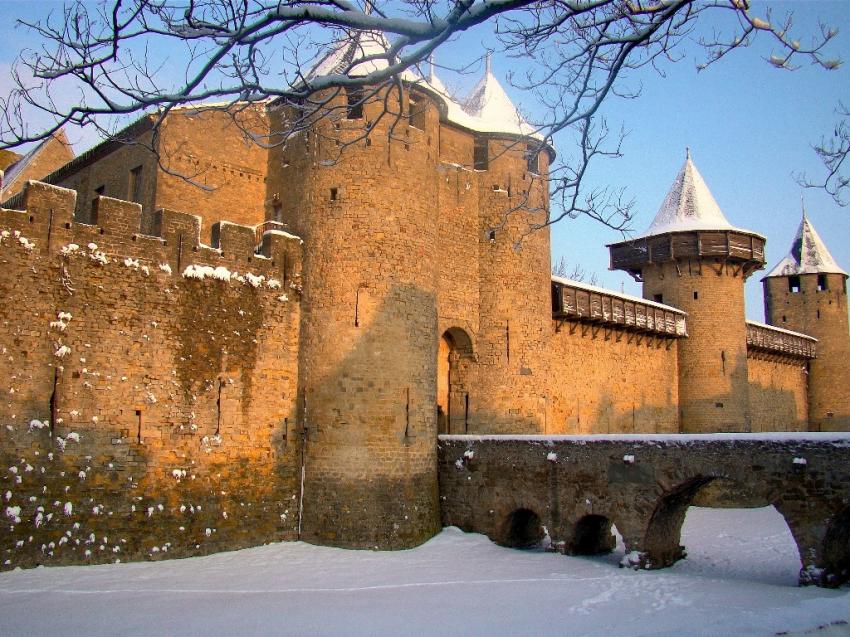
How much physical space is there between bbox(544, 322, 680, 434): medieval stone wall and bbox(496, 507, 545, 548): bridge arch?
402cm

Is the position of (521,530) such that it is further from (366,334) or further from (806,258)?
(806,258)

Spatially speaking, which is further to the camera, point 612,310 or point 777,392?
point 777,392

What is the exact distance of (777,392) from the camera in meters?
31.3

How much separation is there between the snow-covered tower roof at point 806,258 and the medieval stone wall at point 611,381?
40.2 ft

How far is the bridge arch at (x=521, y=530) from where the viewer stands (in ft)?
47.8

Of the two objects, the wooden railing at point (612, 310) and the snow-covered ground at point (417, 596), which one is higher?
the wooden railing at point (612, 310)

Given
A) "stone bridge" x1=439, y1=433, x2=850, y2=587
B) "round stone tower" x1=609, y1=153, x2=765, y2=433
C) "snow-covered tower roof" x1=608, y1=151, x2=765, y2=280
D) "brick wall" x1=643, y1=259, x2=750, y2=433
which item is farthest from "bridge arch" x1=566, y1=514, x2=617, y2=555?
"snow-covered tower roof" x1=608, y1=151, x2=765, y2=280

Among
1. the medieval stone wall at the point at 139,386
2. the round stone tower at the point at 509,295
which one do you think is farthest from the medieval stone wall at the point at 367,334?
the round stone tower at the point at 509,295

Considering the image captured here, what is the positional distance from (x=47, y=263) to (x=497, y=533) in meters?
9.12

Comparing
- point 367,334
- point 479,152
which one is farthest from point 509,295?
point 367,334

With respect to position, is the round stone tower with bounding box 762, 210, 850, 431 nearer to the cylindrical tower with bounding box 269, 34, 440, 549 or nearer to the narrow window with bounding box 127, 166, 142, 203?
the cylindrical tower with bounding box 269, 34, 440, 549

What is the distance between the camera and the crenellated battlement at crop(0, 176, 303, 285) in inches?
452

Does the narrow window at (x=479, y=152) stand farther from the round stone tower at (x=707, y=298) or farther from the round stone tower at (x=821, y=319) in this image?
the round stone tower at (x=821, y=319)

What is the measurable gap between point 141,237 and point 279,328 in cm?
298
